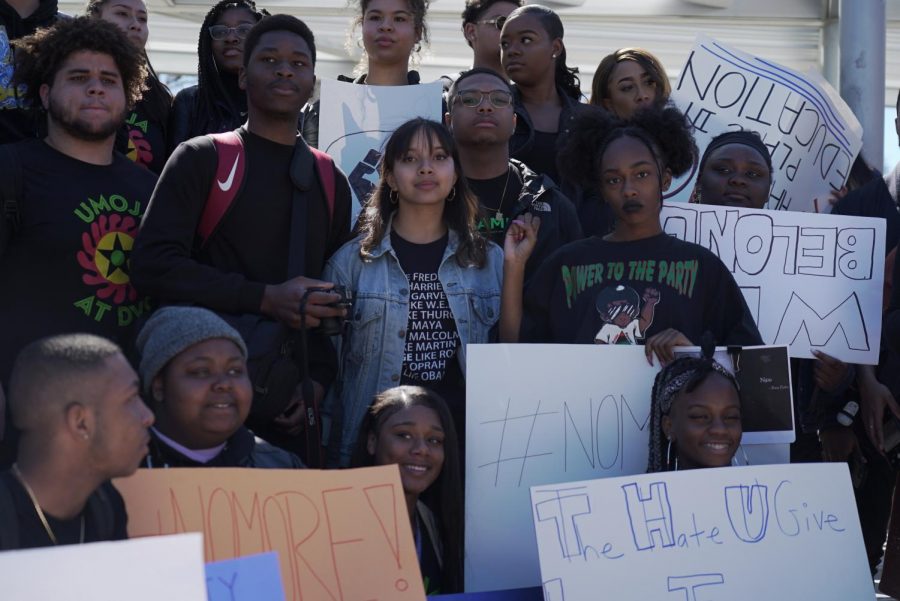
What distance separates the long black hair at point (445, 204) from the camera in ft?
14.2

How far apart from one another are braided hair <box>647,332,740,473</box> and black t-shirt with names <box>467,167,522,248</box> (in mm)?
971

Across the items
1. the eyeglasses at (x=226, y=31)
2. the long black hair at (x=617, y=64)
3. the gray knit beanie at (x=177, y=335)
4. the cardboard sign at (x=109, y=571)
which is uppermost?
the eyeglasses at (x=226, y=31)

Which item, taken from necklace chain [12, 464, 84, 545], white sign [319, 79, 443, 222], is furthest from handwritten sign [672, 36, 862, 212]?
necklace chain [12, 464, 84, 545]

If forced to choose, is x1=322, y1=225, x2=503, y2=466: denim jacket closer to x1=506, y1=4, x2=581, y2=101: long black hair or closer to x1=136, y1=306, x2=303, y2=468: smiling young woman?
x1=136, y1=306, x2=303, y2=468: smiling young woman

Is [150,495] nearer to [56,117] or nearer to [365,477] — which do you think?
[365,477]

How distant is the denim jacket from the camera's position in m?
4.14

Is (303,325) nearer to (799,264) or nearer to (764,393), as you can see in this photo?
(764,393)

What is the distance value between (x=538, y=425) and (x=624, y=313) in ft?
1.49

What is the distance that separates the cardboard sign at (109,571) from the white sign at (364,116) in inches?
102

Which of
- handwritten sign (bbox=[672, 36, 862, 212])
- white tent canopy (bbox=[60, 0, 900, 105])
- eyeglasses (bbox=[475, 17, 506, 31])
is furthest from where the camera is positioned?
white tent canopy (bbox=[60, 0, 900, 105])

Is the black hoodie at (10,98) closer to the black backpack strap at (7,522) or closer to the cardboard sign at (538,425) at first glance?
the cardboard sign at (538,425)

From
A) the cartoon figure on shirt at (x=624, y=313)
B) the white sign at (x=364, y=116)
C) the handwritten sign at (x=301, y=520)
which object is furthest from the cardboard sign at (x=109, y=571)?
the white sign at (x=364, y=116)

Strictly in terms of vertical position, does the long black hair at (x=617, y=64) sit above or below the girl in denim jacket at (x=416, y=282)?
above

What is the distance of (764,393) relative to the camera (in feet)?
13.3
